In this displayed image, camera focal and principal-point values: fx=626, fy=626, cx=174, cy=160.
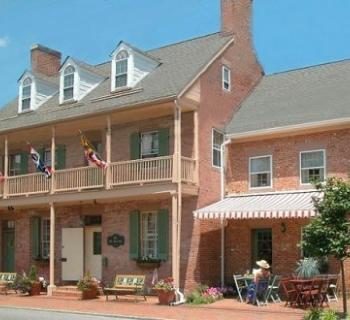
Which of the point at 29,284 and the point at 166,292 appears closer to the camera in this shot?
the point at 166,292

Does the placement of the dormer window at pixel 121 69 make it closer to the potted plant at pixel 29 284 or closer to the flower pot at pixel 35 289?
the potted plant at pixel 29 284

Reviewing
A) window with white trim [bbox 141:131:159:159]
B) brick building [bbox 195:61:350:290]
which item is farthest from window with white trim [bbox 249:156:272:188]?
window with white trim [bbox 141:131:159:159]

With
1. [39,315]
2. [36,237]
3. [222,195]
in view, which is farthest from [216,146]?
[39,315]

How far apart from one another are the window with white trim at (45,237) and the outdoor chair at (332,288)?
1221 cm

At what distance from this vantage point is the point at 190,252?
21.2 metres

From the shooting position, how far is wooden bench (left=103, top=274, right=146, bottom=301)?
20656mm

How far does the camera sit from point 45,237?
26.5 metres

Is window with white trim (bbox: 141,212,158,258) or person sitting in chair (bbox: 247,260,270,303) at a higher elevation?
window with white trim (bbox: 141,212,158,258)

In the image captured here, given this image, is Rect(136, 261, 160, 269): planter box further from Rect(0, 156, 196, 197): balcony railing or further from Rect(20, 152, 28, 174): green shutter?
Rect(20, 152, 28, 174): green shutter

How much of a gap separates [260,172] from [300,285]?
5.64 metres

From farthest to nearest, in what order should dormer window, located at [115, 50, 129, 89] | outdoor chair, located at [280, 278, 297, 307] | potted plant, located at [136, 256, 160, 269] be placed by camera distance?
dormer window, located at [115, 50, 129, 89] → potted plant, located at [136, 256, 160, 269] → outdoor chair, located at [280, 278, 297, 307]

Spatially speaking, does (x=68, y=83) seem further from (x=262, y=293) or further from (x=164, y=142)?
(x=262, y=293)

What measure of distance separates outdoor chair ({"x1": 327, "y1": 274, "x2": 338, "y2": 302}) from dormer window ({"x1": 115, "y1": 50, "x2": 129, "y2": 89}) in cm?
1060

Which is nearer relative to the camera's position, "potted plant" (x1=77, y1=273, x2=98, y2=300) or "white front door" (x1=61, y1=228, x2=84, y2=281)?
"potted plant" (x1=77, y1=273, x2=98, y2=300)
